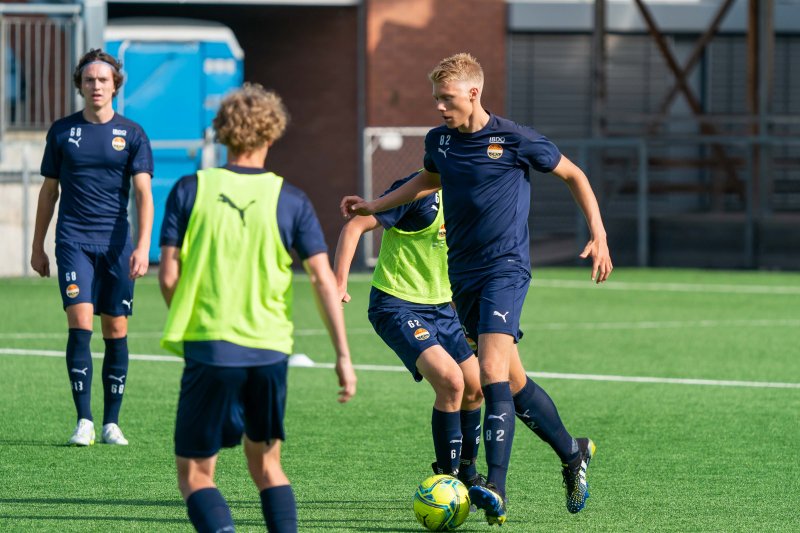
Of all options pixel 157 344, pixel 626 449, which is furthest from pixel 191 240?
pixel 157 344

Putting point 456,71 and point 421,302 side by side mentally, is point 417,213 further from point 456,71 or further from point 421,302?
point 456,71

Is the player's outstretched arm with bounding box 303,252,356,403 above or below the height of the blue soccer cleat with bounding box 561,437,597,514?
above

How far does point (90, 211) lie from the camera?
848 cm

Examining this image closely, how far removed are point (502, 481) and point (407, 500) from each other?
84cm

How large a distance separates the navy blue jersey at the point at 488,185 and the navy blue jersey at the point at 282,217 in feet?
5.97

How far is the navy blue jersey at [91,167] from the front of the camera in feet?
27.7

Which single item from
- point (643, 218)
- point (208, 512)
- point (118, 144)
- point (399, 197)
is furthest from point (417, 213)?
point (643, 218)

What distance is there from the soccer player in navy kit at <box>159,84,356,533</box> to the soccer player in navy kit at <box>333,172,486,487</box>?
6.43 feet

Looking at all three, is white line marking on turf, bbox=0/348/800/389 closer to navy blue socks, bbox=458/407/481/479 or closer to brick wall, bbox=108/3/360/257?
navy blue socks, bbox=458/407/481/479

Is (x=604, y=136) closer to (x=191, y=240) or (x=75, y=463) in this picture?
(x=75, y=463)

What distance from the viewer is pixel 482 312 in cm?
673

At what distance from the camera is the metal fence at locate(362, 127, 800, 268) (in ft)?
76.0

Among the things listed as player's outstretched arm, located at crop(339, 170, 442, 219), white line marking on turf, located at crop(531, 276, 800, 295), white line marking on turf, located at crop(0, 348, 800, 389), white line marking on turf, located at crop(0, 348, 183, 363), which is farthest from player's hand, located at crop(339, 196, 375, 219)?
white line marking on turf, located at crop(531, 276, 800, 295)

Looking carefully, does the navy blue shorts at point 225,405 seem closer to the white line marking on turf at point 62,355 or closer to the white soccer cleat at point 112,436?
the white soccer cleat at point 112,436
